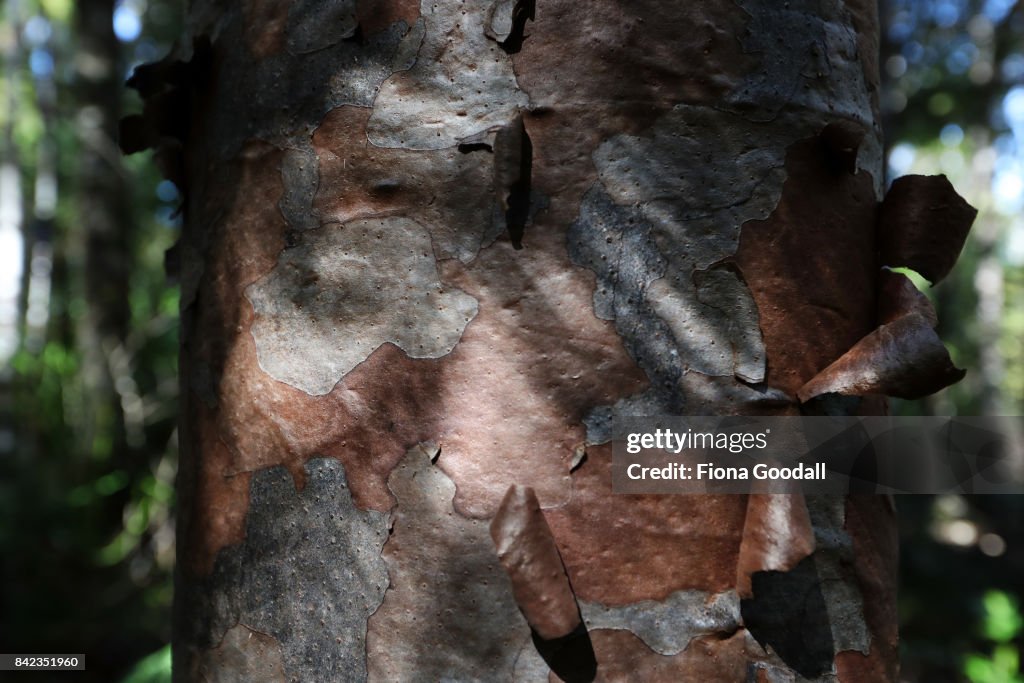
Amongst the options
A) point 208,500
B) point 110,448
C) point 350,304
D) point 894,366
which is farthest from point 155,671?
point 110,448

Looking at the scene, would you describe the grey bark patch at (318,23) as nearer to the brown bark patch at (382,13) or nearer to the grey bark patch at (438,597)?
the brown bark patch at (382,13)

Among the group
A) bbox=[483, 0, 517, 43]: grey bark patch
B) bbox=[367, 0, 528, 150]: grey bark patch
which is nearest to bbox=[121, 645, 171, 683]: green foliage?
bbox=[367, 0, 528, 150]: grey bark patch

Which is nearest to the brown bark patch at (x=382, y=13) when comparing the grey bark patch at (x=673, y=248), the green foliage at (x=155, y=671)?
the grey bark patch at (x=673, y=248)

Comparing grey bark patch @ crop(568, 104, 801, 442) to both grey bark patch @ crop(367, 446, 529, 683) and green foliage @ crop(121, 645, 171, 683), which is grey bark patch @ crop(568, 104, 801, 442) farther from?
green foliage @ crop(121, 645, 171, 683)

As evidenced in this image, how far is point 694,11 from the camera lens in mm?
781

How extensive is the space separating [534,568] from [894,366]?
393 millimetres

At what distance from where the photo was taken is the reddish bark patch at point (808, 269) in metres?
0.77

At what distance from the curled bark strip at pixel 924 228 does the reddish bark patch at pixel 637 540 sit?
37 cm

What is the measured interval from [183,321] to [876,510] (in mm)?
842

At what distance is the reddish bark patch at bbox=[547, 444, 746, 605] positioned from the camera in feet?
2.33

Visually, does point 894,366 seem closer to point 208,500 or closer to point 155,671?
point 208,500

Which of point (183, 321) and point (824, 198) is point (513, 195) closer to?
point (824, 198)

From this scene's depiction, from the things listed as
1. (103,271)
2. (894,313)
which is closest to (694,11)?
(894,313)

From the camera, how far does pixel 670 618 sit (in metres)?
0.71
